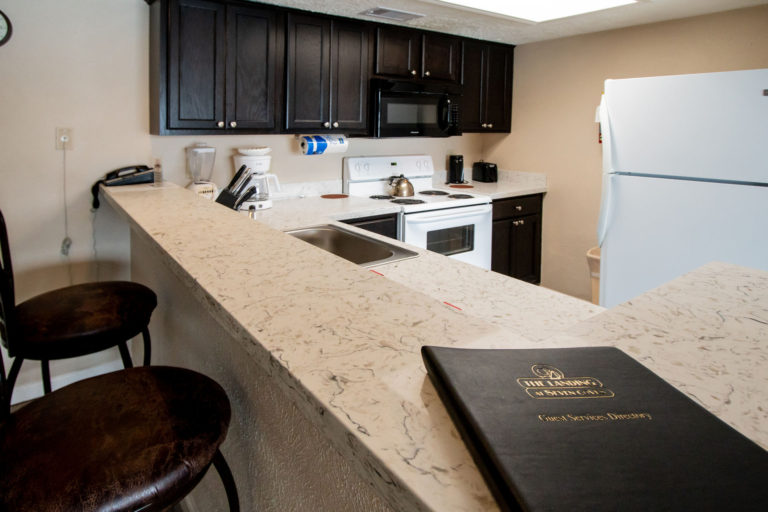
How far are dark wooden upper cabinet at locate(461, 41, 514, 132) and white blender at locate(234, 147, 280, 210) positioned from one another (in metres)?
1.70

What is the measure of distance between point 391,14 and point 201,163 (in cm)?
147

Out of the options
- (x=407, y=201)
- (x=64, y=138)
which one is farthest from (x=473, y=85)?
(x=64, y=138)

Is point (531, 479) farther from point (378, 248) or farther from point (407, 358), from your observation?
point (378, 248)

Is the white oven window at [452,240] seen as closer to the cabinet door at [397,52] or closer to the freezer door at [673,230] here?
the freezer door at [673,230]

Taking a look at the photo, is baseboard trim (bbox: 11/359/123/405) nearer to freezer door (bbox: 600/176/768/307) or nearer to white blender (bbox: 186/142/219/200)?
white blender (bbox: 186/142/219/200)

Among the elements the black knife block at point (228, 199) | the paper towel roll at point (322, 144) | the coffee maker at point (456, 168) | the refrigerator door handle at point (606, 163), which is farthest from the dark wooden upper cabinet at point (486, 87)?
the black knife block at point (228, 199)

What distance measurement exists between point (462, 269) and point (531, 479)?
56.4 inches

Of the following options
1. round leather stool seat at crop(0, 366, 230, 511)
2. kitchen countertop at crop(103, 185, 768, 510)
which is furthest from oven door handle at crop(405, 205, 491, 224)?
round leather stool seat at crop(0, 366, 230, 511)

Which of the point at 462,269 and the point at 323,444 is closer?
the point at 323,444

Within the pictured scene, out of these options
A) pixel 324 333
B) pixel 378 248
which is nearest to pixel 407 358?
pixel 324 333

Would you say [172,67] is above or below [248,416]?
above

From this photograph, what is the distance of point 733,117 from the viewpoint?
242 centimetres

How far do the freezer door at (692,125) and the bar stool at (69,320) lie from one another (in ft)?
8.16

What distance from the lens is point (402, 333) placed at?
765mm
